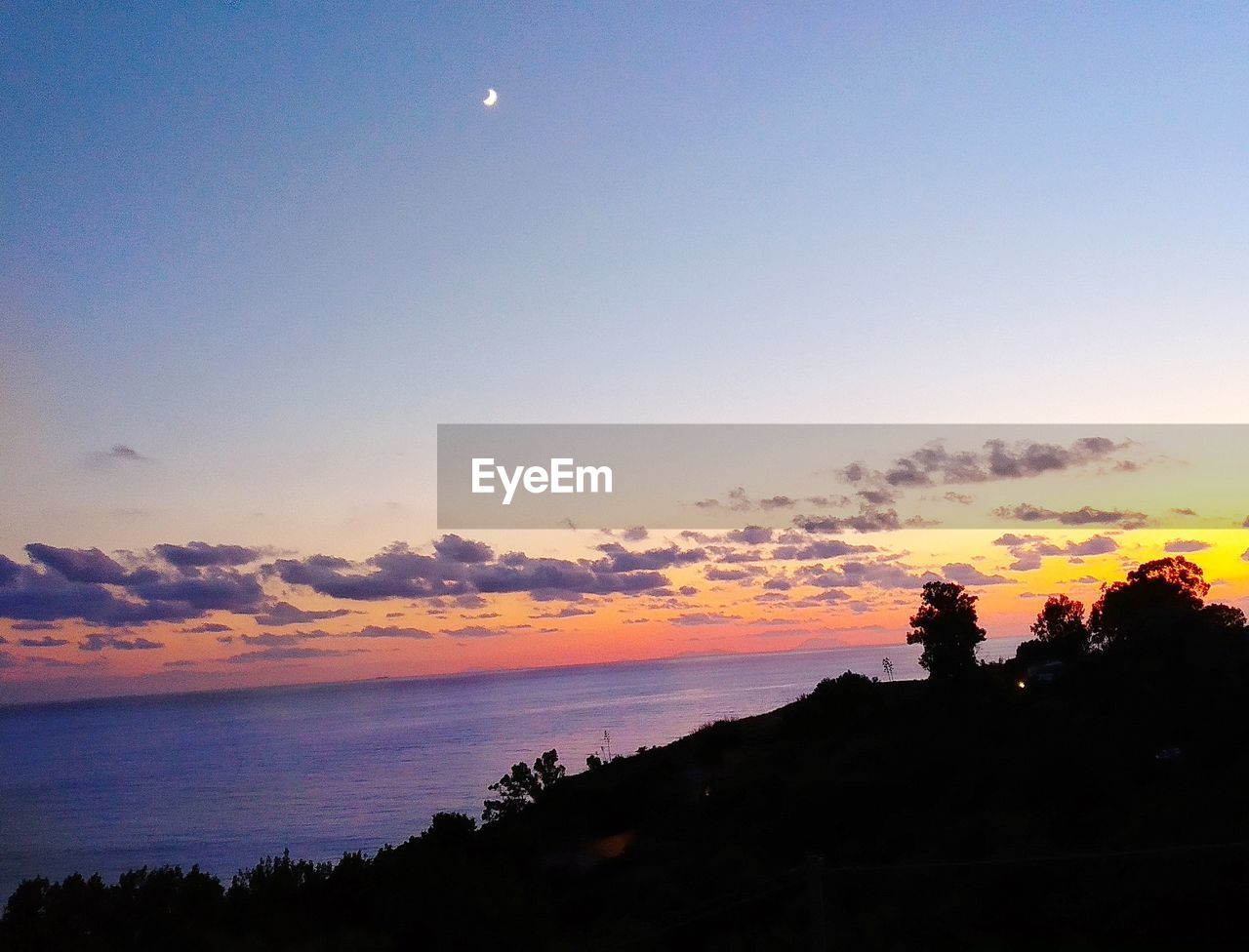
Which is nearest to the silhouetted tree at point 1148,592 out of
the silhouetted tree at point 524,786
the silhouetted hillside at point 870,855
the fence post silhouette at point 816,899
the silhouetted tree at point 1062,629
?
the silhouetted tree at point 1062,629

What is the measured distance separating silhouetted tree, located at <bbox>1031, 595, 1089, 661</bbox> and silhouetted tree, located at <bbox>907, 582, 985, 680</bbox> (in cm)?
596

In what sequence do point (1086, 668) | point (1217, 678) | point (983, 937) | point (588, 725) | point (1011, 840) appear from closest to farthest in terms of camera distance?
point (983, 937)
point (1011, 840)
point (1217, 678)
point (1086, 668)
point (588, 725)

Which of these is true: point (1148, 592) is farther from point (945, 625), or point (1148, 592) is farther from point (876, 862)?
point (876, 862)

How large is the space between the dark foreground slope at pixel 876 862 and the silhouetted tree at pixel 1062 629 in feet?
102

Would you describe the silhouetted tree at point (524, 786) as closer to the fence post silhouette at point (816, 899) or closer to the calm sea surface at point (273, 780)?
→ the calm sea surface at point (273, 780)

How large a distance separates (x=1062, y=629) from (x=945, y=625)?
17.3 metres

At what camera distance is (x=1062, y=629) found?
72.9m

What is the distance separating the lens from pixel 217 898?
1853 centimetres

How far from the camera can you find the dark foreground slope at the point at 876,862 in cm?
1259

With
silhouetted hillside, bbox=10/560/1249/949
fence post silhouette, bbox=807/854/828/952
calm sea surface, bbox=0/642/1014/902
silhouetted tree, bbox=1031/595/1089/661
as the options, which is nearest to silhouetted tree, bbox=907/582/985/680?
silhouetted tree, bbox=1031/595/1089/661

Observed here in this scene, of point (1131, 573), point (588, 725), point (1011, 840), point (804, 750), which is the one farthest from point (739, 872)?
point (588, 725)

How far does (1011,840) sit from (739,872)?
18.2ft

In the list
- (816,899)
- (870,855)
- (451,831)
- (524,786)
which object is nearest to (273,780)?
(524,786)

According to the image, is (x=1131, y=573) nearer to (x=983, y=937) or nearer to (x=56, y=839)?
(x=983, y=937)
